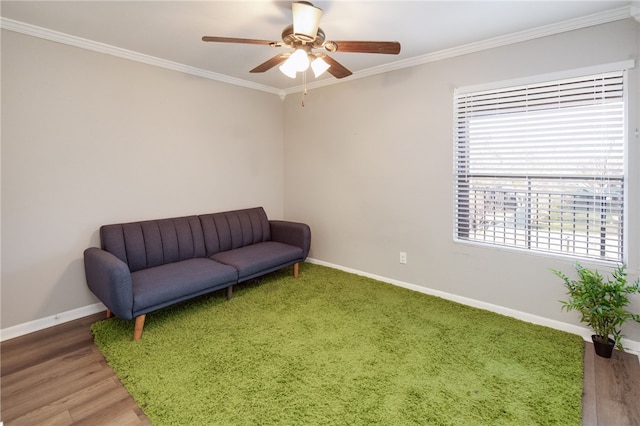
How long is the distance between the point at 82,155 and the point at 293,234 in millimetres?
2231

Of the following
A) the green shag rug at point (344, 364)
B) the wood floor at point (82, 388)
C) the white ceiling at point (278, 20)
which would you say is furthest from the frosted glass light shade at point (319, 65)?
the wood floor at point (82, 388)

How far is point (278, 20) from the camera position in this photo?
8.04ft

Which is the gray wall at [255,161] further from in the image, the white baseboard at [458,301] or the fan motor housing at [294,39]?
the fan motor housing at [294,39]

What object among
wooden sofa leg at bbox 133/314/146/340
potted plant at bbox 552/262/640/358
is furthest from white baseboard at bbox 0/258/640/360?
wooden sofa leg at bbox 133/314/146/340

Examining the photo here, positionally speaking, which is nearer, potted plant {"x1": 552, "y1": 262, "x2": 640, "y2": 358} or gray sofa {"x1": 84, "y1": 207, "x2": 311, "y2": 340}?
potted plant {"x1": 552, "y1": 262, "x2": 640, "y2": 358}

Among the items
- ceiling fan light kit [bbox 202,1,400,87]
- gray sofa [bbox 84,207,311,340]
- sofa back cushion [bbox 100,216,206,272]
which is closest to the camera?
ceiling fan light kit [bbox 202,1,400,87]

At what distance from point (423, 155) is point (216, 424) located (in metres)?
2.86

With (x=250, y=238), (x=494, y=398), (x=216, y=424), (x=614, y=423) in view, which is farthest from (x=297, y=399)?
(x=250, y=238)

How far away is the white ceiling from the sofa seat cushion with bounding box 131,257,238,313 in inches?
79.8

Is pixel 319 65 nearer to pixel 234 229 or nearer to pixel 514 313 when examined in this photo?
pixel 234 229

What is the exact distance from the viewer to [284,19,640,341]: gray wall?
2.50 metres

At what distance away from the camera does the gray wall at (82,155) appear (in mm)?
2576

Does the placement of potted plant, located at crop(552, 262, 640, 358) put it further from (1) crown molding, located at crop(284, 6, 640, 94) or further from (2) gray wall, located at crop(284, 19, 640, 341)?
(1) crown molding, located at crop(284, 6, 640, 94)

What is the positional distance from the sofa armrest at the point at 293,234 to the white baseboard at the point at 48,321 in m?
1.96
